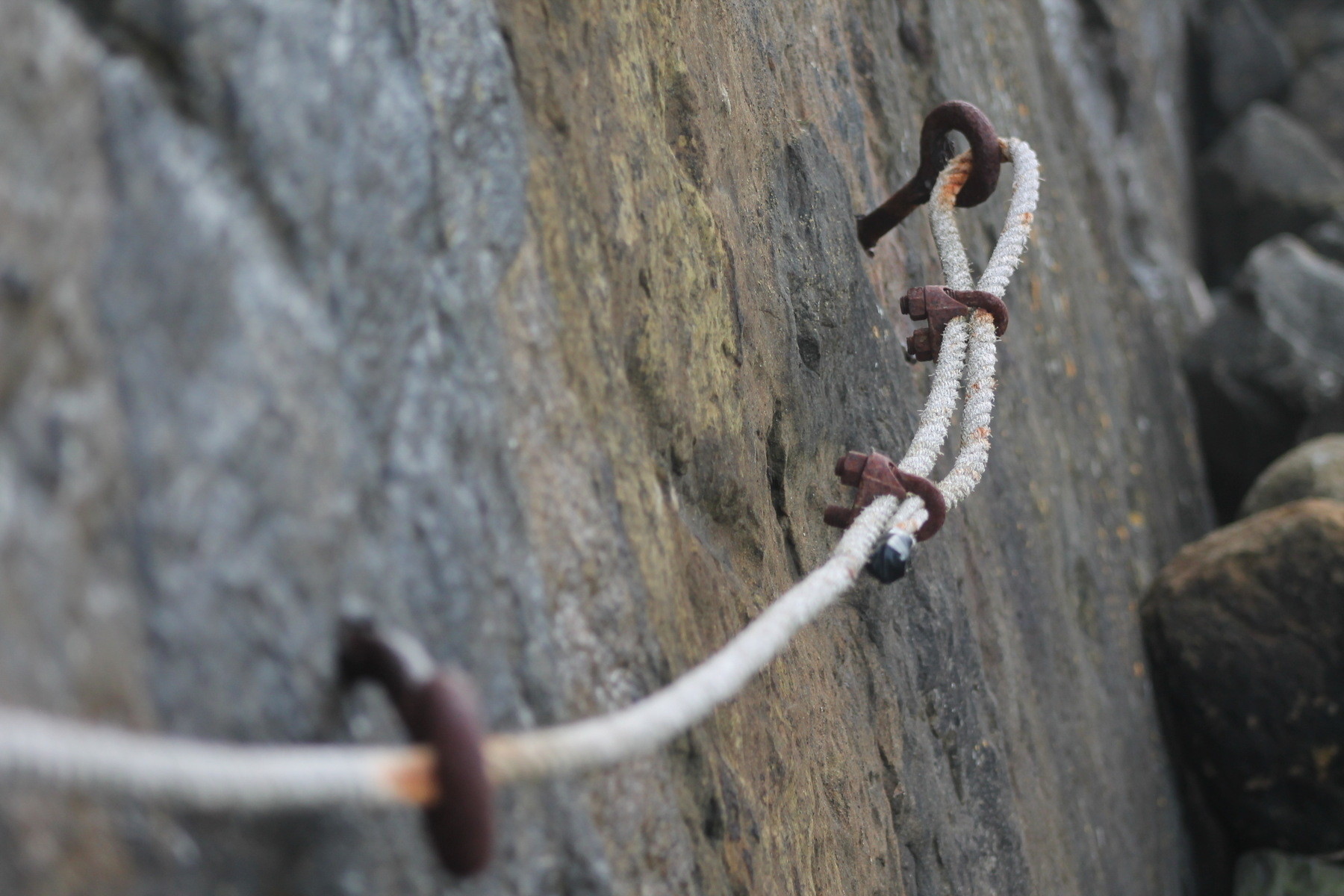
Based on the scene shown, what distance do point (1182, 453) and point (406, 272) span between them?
3.63m

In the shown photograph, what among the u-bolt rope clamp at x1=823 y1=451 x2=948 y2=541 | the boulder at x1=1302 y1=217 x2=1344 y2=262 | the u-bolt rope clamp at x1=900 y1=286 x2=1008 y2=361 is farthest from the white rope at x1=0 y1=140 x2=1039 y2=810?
the boulder at x1=1302 y1=217 x2=1344 y2=262

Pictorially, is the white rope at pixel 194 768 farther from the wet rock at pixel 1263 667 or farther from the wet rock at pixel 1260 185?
the wet rock at pixel 1260 185

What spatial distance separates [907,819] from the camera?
1.42 meters

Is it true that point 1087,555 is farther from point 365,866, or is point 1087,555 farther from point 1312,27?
point 1312,27

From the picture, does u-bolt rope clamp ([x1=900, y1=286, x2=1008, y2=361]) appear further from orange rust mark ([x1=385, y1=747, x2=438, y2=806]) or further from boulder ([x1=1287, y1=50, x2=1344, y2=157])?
boulder ([x1=1287, y1=50, x2=1344, y2=157])

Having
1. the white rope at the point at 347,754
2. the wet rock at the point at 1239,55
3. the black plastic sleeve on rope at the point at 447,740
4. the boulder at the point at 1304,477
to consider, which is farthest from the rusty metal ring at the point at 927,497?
the wet rock at the point at 1239,55

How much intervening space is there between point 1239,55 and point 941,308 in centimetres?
620

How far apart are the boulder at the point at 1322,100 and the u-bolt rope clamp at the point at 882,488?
668cm

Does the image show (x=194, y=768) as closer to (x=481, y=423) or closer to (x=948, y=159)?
(x=481, y=423)

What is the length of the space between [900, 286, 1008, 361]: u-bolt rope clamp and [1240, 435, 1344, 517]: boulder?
2.56 meters

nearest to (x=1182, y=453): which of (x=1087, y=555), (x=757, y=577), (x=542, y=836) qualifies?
(x=1087, y=555)

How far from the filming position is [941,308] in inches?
52.5

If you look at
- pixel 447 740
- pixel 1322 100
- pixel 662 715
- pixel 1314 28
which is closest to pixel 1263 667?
pixel 662 715

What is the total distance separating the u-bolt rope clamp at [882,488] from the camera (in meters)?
1.11
